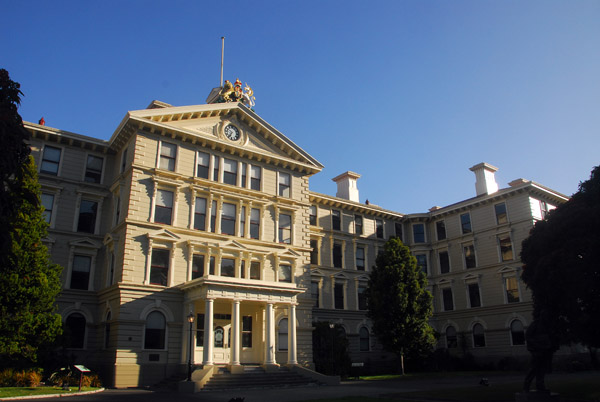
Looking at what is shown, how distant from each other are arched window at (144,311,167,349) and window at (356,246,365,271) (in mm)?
20892

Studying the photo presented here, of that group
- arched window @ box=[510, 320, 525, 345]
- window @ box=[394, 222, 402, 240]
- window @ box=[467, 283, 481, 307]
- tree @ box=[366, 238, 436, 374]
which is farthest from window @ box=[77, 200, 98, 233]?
arched window @ box=[510, 320, 525, 345]

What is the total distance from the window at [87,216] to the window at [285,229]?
12.2 meters

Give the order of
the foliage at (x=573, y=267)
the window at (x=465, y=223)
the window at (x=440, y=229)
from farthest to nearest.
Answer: the window at (x=440, y=229) → the window at (x=465, y=223) → the foliage at (x=573, y=267)

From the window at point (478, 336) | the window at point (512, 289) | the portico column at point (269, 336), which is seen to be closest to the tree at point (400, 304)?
the window at point (478, 336)

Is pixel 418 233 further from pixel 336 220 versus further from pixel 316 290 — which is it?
pixel 316 290

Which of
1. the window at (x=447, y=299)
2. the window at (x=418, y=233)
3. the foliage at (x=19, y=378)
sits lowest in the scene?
the foliage at (x=19, y=378)

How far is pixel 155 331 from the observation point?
28188 millimetres

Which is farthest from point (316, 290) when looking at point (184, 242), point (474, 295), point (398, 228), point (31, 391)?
point (31, 391)

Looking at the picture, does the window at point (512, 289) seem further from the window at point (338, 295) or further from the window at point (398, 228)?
the window at point (338, 295)

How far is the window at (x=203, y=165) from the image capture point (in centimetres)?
3247

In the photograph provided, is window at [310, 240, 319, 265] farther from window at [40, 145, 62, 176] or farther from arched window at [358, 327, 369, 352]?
window at [40, 145, 62, 176]

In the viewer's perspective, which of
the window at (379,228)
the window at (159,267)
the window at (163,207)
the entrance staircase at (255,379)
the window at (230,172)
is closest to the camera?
the entrance staircase at (255,379)

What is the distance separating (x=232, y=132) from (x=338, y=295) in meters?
17.2

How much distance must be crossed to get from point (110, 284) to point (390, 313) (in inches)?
749
